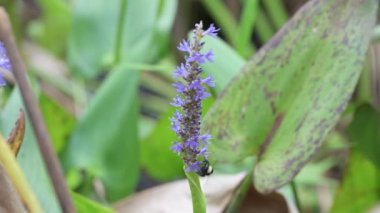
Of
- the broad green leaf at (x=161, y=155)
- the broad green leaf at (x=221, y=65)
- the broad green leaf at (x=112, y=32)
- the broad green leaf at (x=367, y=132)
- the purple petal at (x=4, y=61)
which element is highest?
the broad green leaf at (x=112, y=32)

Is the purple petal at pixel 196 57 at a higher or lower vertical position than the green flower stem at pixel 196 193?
higher

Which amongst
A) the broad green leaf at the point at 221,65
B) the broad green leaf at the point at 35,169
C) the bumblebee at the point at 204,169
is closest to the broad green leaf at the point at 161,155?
the broad green leaf at the point at 221,65

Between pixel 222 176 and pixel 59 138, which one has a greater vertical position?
pixel 59 138

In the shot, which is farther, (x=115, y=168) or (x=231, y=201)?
(x=115, y=168)

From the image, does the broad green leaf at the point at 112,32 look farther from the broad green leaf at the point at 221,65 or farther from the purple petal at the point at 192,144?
the purple petal at the point at 192,144

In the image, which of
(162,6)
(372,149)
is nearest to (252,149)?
(372,149)

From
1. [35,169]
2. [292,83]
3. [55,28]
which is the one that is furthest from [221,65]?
[55,28]

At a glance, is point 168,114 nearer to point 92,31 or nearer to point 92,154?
point 92,154
